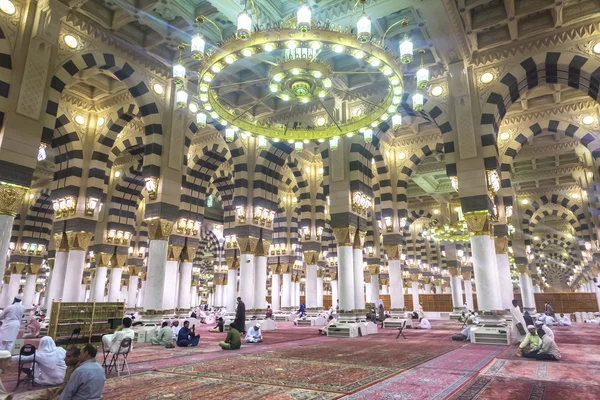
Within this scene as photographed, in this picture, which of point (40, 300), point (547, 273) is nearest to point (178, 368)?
point (40, 300)

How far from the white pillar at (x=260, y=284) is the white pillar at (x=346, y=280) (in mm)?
3094

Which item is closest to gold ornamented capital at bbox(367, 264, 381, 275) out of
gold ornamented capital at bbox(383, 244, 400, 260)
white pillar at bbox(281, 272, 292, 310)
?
gold ornamented capital at bbox(383, 244, 400, 260)

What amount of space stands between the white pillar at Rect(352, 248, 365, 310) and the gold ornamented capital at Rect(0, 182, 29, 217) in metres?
8.09

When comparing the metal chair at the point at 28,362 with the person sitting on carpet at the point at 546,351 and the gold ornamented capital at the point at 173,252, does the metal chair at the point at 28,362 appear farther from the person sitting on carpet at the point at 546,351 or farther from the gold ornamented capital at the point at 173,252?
the gold ornamented capital at the point at 173,252

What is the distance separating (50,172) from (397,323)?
629 inches

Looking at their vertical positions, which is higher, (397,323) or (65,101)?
(65,101)

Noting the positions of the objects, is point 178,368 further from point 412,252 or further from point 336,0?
point 412,252

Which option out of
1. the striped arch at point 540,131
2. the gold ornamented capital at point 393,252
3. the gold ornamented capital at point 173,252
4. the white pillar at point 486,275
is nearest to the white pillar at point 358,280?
the gold ornamented capital at point 393,252

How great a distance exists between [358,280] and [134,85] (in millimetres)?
8053

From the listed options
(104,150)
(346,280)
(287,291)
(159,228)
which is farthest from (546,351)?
(287,291)

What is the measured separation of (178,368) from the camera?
221 inches

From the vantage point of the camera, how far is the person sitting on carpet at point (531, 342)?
20.8 ft

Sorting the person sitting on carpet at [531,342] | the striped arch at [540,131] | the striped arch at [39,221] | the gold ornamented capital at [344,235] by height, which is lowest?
the person sitting on carpet at [531,342]

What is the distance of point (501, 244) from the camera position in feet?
38.7
